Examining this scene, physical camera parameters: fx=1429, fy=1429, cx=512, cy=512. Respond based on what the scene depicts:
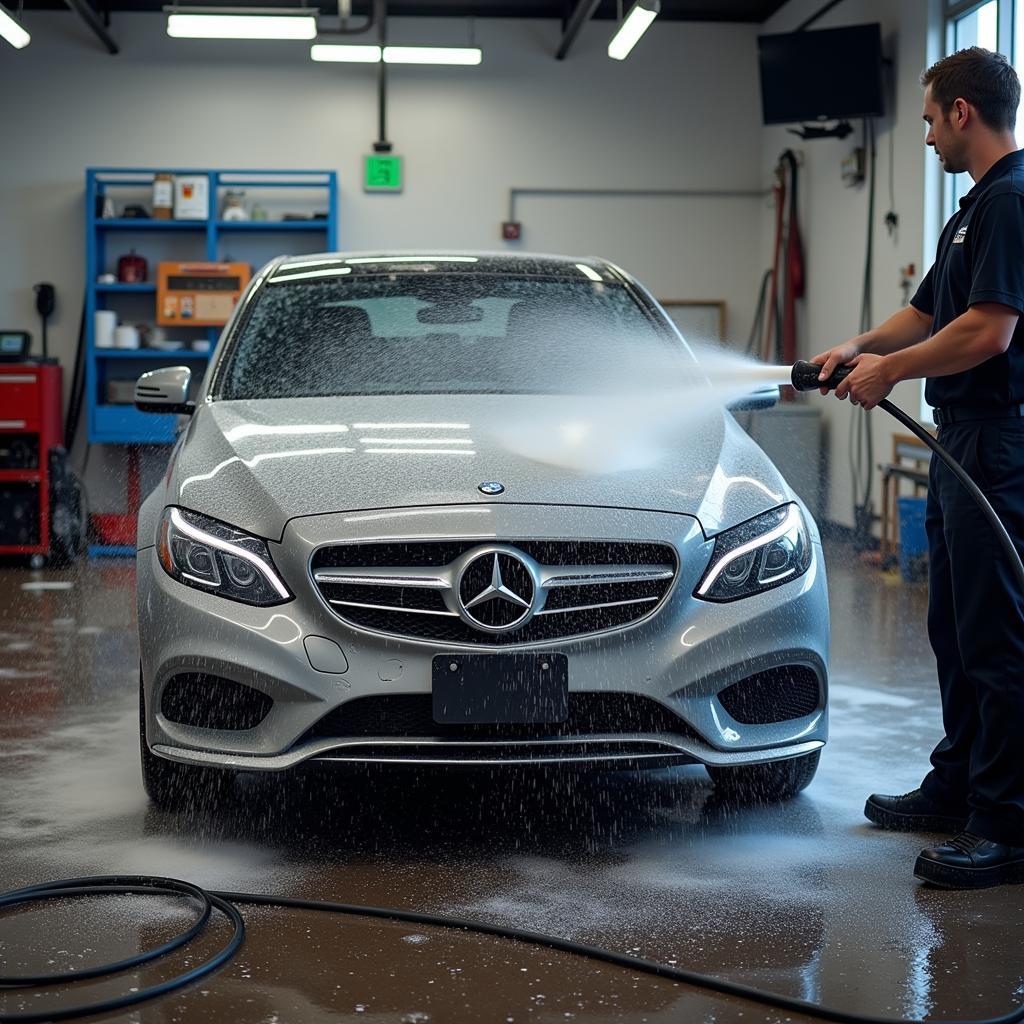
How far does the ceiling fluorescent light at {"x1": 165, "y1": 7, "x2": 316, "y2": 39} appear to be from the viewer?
9.41m

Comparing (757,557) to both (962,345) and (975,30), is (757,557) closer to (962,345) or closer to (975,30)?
(962,345)

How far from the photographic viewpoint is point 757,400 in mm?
3732

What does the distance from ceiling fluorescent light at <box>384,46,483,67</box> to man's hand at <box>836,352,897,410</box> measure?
817 cm

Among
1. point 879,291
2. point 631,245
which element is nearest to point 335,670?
point 879,291

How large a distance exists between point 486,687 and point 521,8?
10.2 m

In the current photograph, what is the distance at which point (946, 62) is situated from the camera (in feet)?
9.83

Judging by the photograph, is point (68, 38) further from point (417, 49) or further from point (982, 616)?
point (982, 616)

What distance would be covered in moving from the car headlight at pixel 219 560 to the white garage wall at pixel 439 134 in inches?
363

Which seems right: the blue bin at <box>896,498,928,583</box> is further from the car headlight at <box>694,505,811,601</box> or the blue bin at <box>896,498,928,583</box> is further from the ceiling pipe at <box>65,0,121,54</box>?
the ceiling pipe at <box>65,0,121,54</box>

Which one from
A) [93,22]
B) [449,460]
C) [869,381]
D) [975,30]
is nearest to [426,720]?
[449,460]

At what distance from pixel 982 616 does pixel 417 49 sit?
8.56 m

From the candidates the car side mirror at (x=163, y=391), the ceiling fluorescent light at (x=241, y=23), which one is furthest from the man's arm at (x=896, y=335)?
the ceiling fluorescent light at (x=241, y=23)

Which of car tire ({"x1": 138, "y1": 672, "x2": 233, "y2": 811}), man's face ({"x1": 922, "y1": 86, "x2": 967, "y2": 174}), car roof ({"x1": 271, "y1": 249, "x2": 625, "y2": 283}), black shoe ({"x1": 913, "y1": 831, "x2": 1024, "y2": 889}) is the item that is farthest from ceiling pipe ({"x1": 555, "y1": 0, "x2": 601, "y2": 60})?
black shoe ({"x1": 913, "y1": 831, "x2": 1024, "y2": 889})

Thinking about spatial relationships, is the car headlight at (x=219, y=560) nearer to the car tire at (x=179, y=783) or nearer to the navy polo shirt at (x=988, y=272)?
the car tire at (x=179, y=783)
